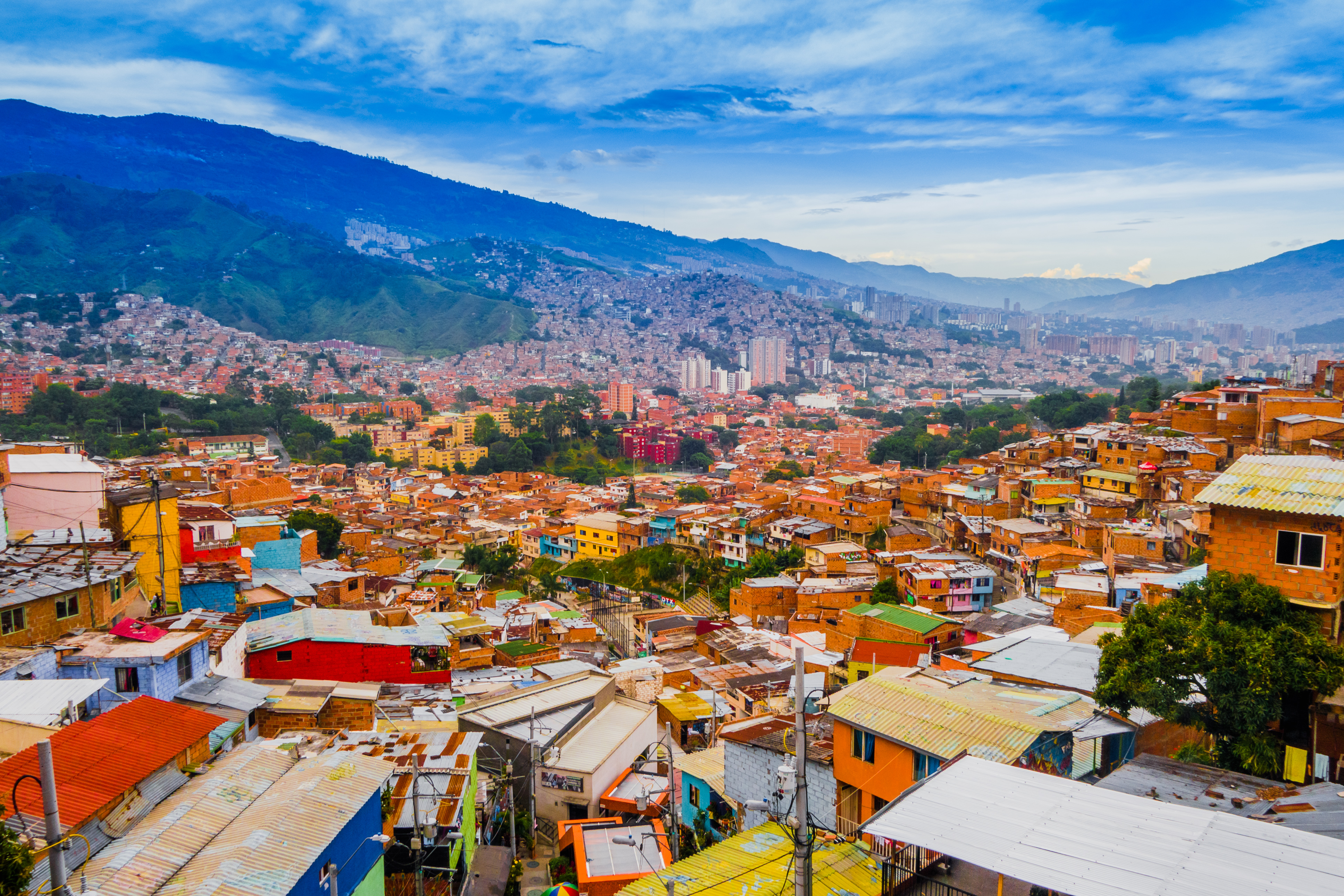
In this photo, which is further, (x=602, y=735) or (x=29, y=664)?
(x=602, y=735)

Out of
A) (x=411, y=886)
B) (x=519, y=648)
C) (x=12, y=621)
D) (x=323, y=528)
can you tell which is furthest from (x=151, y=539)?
(x=323, y=528)

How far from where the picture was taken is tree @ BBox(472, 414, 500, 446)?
51.7 m

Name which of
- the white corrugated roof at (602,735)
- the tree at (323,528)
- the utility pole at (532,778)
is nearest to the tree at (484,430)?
the tree at (323,528)

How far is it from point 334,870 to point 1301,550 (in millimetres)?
6398

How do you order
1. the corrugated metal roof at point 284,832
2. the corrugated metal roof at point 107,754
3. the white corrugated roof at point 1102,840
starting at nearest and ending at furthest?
the white corrugated roof at point 1102,840, the corrugated metal roof at point 284,832, the corrugated metal roof at point 107,754

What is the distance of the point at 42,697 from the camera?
18.8 ft

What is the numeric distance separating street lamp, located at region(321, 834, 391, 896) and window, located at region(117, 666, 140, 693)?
283 cm

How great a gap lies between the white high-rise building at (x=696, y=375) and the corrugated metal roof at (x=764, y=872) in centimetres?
9752

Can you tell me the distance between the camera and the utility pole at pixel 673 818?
6980 millimetres

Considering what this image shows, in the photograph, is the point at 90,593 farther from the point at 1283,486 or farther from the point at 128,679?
the point at 1283,486

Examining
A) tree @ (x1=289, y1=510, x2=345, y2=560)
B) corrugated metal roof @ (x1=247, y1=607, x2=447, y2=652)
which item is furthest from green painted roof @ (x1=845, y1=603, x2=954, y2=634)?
tree @ (x1=289, y1=510, x2=345, y2=560)

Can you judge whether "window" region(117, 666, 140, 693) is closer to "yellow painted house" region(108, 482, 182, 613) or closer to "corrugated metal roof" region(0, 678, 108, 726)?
"corrugated metal roof" region(0, 678, 108, 726)

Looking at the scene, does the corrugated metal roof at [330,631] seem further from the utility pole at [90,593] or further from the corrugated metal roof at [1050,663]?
the corrugated metal roof at [1050,663]

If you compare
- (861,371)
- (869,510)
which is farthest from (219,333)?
(869,510)
